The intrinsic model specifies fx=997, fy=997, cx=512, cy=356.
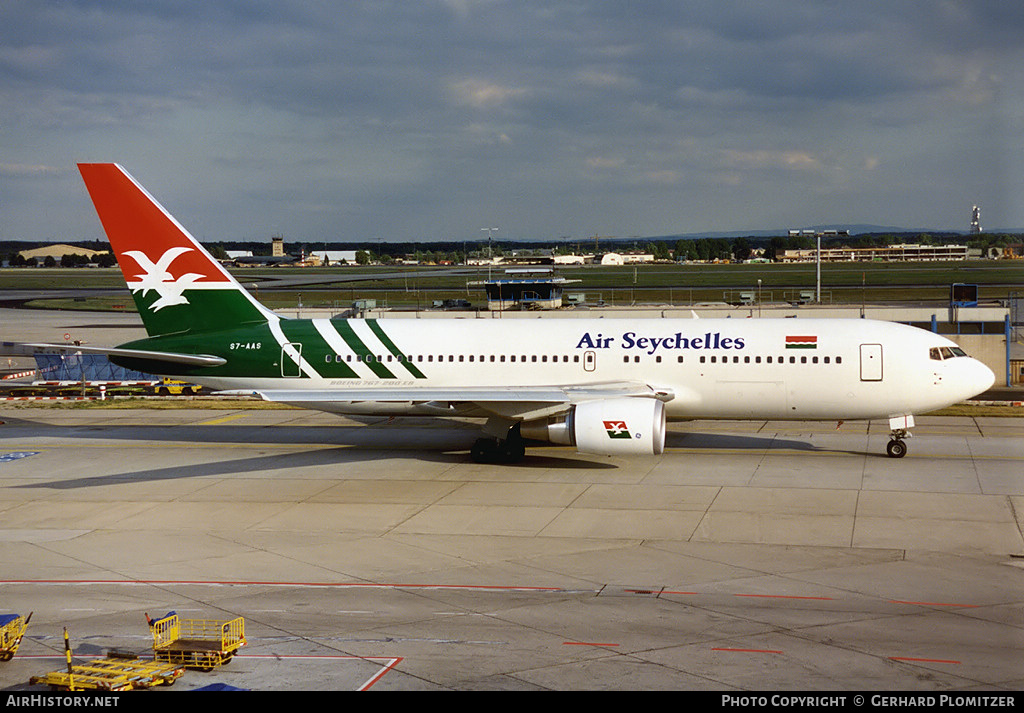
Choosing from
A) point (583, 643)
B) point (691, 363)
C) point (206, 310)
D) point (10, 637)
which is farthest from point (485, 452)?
point (10, 637)

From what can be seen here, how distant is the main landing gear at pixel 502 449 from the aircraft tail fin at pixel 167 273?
913 centimetres

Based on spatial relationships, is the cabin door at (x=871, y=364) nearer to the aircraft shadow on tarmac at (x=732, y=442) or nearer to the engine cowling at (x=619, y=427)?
the aircraft shadow on tarmac at (x=732, y=442)

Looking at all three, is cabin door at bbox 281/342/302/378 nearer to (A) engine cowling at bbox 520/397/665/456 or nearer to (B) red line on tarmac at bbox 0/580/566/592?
(A) engine cowling at bbox 520/397/665/456

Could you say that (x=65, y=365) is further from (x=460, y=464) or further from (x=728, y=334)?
(x=728, y=334)

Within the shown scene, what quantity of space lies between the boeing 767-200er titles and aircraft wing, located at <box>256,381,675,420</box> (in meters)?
0.06

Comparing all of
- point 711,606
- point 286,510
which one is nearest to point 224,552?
point 286,510

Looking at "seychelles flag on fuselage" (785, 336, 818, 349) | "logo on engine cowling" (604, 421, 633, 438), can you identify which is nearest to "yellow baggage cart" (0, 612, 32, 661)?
"logo on engine cowling" (604, 421, 633, 438)

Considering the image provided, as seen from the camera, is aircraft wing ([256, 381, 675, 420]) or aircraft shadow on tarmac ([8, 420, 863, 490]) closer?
aircraft wing ([256, 381, 675, 420])

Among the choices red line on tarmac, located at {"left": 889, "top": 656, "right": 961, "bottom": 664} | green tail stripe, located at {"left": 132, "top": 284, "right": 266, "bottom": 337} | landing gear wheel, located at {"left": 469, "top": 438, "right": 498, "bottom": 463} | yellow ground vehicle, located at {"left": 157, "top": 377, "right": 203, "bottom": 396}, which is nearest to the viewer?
red line on tarmac, located at {"left": 889, "top": 656, "right": 961, "bottom": 664}

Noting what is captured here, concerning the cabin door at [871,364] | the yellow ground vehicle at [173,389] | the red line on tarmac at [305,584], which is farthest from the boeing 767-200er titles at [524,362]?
the yellow ground vehicle at [173,389]

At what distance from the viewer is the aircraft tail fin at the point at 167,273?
3381 centimetres

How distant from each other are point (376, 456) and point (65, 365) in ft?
91.9

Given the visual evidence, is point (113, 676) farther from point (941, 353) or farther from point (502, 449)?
point (941, 353)

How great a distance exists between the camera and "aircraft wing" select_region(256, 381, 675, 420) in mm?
29766
